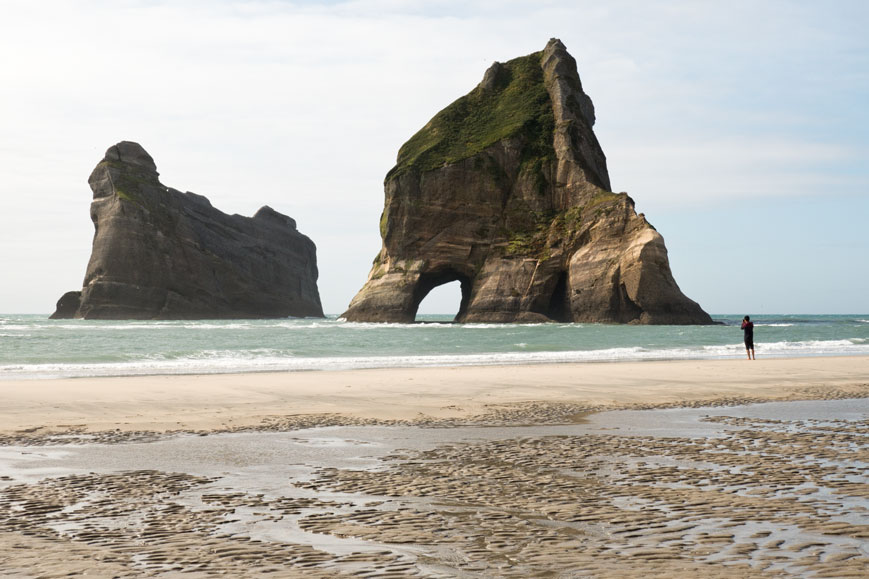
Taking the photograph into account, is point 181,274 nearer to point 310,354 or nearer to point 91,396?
point 310,354

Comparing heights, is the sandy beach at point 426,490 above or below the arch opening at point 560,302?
below

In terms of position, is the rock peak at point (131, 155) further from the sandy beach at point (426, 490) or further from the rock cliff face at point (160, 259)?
the sandy beach at point (426, 490)

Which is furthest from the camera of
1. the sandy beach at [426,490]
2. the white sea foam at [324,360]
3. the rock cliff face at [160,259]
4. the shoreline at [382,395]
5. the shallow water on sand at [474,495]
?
the rock cliff face at [160,259]

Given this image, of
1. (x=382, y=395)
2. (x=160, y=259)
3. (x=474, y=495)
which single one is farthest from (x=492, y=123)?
(x=474, y=495)

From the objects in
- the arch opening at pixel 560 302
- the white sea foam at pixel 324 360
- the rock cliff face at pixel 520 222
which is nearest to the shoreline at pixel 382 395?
the white sea foam at pixel 324 360

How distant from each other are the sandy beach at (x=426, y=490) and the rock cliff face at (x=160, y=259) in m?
102

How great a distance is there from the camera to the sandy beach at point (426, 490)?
4562mm

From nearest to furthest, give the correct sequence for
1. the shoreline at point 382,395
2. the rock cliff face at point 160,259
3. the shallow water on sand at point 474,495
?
the shallow water on sand at point 474,495, the shoreline at point 382,395, the rock cliff face at point 160,259

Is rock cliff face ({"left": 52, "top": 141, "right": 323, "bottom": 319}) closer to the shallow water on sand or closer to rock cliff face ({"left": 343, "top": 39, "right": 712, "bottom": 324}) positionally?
rock cliff face ({"left": 343, "top": 39, "right": 712, "bottom": 324})

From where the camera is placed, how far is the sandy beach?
4562 mm

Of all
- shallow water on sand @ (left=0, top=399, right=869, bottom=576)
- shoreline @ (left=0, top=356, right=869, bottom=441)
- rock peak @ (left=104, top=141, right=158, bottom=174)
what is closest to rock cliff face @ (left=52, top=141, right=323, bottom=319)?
rock peak @ (left=104, top=141, right=158, bottom=174)

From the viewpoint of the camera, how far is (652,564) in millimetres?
4395

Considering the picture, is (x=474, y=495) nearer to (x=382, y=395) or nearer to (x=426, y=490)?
(x=426, y=490)

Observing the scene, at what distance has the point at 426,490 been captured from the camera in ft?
21.2
